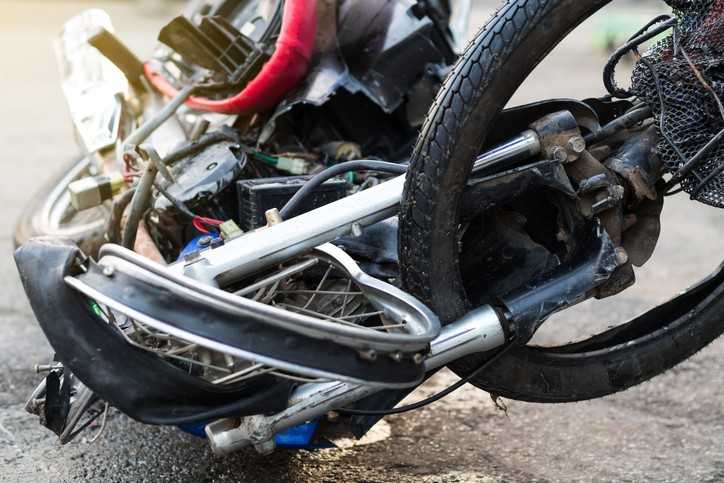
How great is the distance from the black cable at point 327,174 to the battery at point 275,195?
6cm

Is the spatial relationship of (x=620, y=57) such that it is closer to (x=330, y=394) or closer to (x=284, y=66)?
(x=284, y=66)

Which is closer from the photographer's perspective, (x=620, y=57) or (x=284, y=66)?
(x=620, y=57)

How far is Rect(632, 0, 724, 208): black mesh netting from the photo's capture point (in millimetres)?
2166

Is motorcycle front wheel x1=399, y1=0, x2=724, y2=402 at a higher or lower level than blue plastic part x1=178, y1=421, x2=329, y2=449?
higher

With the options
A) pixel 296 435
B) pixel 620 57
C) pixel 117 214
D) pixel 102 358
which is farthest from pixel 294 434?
pixel 620 57

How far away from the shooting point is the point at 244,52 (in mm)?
2924

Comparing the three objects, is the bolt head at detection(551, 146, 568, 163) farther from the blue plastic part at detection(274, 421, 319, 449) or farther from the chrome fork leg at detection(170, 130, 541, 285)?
the blue plastic part at detection(274, 421, 319, 449)

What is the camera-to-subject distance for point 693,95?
86.0 inches

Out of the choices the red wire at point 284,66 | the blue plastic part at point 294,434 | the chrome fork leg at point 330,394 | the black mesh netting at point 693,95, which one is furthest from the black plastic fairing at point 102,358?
the black mesh netting at point 693,95

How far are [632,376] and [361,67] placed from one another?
1269 mm

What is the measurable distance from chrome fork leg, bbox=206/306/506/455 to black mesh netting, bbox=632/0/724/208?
58 centimetres

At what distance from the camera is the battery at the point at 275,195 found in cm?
235

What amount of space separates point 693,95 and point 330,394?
3.61 feet

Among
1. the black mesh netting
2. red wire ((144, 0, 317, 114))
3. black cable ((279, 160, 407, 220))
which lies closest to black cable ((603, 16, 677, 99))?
the black mesh netting
